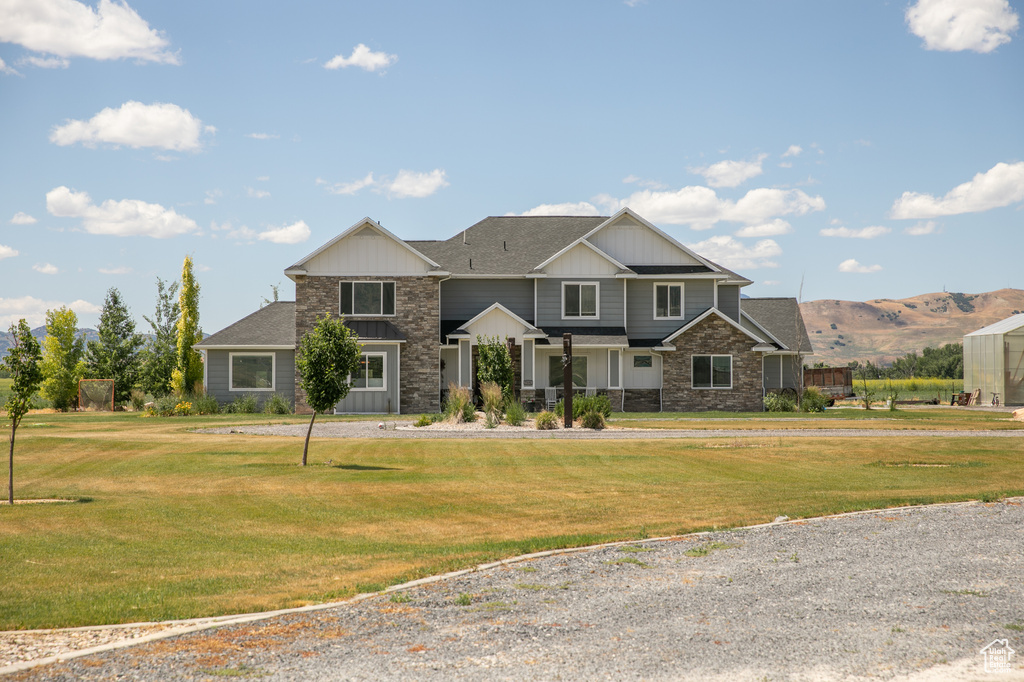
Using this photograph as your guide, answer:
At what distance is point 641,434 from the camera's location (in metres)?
23.7

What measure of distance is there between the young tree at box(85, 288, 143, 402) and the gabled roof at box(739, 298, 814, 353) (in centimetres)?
3070

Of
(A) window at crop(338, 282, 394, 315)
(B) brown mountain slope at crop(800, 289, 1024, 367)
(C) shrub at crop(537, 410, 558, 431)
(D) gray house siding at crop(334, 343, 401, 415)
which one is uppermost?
(B) brown mountain slope at crop(800, 289, 1024, 367)

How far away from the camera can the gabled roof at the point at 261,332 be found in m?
36.5

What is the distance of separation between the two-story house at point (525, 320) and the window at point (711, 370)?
0.05 metres

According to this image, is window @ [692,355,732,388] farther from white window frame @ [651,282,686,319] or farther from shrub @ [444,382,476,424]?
shrub @ [444,382,476,424]

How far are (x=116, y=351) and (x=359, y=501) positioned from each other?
34987mm

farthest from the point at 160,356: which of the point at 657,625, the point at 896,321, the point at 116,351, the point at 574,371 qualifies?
the point at 896,321

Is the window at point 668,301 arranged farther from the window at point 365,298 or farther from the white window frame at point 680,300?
the window at point 365,298

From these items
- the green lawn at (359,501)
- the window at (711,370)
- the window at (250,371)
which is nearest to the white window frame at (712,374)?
the window at (711,370)

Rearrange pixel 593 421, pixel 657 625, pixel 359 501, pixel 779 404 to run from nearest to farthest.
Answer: pixel 657 625 → pixel 359 501 → pixel 593 421 → pixel 779 404

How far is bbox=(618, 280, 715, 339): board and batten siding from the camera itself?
3828 centimetres

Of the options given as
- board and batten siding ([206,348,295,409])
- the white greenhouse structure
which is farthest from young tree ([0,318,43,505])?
the white greenhouse structure

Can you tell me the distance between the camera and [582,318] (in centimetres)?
3766

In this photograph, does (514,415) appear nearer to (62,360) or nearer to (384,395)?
(384,395)
